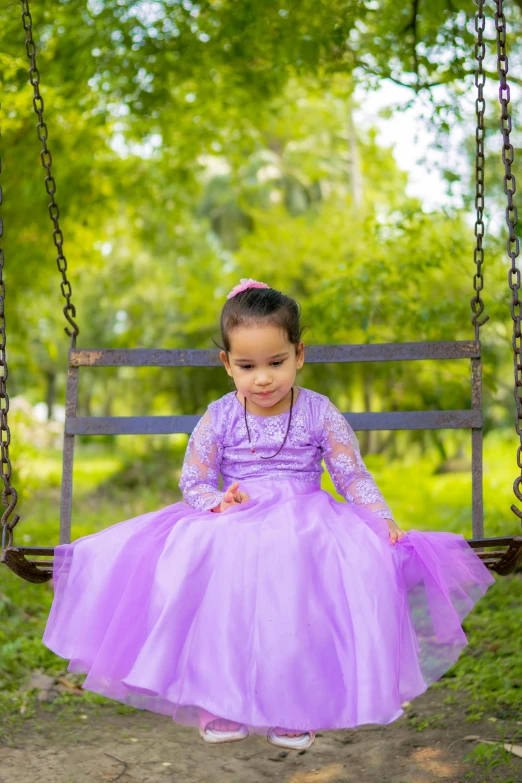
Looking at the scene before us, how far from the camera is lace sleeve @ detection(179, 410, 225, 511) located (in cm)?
290

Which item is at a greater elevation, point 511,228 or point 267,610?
point 511,228

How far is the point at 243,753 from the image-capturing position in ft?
12.1

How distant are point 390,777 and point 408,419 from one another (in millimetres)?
1324

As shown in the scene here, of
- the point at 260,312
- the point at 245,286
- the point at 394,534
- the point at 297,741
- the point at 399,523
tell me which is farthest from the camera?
the point at 399,523

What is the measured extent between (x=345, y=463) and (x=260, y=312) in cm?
60

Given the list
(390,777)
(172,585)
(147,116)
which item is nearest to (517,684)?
(390,777)

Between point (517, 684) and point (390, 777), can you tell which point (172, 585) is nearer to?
point (390, 777)

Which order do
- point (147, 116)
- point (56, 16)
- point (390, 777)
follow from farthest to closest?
point (147, 116) → point (56, 16) → point (390, 777)

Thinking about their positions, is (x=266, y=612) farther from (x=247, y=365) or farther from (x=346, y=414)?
(x=346, y=414)

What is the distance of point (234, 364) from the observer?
2.78 metres

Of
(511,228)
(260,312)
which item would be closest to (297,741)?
(260,312)

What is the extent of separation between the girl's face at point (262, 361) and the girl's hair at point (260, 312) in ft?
0.07

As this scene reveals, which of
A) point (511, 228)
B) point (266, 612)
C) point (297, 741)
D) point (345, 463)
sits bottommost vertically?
point (297, 741)

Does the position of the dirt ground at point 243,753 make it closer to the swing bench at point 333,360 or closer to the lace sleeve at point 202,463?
the swing bench at point 333,360
